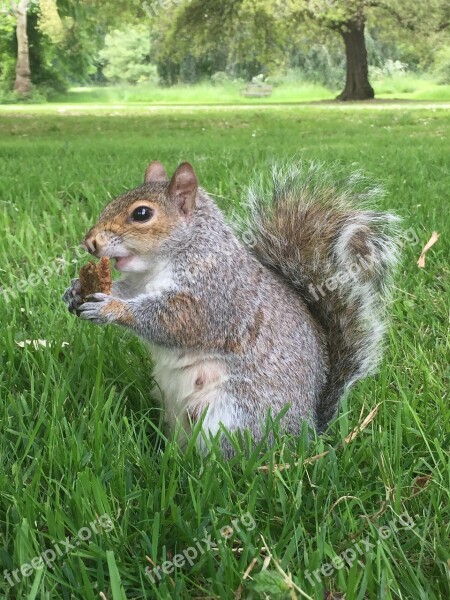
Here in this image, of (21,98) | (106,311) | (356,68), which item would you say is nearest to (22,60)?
(21,98)

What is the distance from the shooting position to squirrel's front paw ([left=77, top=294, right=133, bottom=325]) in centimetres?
118

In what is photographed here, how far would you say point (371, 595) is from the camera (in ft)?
2.65

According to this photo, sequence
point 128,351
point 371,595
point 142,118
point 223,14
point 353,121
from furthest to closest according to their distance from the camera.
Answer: point 223,14, point 142,118, point 353,121, point 128,351, point 371,595

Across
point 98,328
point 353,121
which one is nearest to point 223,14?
point 353,121

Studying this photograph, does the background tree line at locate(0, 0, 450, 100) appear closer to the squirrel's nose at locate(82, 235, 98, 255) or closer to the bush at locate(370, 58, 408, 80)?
the bush at locate(370, 58, 408, 80)

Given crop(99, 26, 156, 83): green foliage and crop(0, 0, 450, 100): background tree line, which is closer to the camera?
crop(0, 0, 450, 100): background tree line

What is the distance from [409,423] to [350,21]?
1559 cm

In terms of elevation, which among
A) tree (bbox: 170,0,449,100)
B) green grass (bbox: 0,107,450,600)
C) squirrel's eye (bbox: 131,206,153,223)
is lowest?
green grass (bbox: 0,107,450,600)

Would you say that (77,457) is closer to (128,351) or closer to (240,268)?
(240,268)

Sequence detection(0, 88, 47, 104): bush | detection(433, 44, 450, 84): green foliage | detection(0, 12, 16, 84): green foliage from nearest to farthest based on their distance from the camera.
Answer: detection(0, 88, 47, 104): bush < detection(0, 12, 16, 84): green foliage < detection(433, 44, 450, 84): green foliage

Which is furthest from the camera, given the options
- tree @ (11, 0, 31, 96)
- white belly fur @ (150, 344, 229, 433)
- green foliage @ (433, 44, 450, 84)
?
green foliage @ (433, 44, 450, 84)

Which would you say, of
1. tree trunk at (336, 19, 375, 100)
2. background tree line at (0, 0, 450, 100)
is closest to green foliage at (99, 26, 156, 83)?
background tree line at (0, 0, 450, 100)

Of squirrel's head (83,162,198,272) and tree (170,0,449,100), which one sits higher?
tree (170,0,449,100)

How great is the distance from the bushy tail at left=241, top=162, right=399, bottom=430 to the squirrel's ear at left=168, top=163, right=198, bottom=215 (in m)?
0.24
